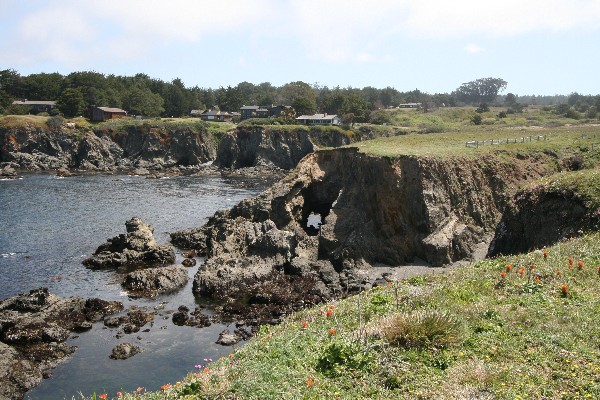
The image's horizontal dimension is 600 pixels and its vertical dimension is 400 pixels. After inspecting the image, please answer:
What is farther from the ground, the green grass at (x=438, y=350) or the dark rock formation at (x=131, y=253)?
the green grass at (x=438, y=350)

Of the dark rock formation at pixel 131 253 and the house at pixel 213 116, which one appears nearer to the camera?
the dark rock formation at pixel 131 253

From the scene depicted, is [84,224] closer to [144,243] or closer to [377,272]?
[144,243]

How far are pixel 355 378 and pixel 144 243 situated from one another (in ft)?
126

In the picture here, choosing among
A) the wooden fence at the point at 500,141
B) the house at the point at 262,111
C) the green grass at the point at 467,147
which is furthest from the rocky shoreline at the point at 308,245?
the house at the point at 262,111

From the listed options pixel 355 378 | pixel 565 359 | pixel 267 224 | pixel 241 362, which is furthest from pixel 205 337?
pixel 565 359

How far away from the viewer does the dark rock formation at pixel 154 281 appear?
122ft

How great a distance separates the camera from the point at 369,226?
145ft

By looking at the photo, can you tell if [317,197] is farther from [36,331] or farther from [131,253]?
[36,331]

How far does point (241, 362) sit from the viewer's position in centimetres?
1263

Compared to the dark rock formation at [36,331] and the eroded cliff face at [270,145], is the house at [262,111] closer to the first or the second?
the eroded cliff face at [270,145]

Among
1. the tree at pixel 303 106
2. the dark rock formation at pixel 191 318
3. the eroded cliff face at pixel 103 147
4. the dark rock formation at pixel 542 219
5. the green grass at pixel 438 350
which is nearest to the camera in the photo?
the green grass at pixel 438 350

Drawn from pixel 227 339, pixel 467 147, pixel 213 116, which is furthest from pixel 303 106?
pixel 227 339

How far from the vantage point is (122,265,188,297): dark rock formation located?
122 feet

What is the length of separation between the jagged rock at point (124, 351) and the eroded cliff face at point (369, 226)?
9.03m
